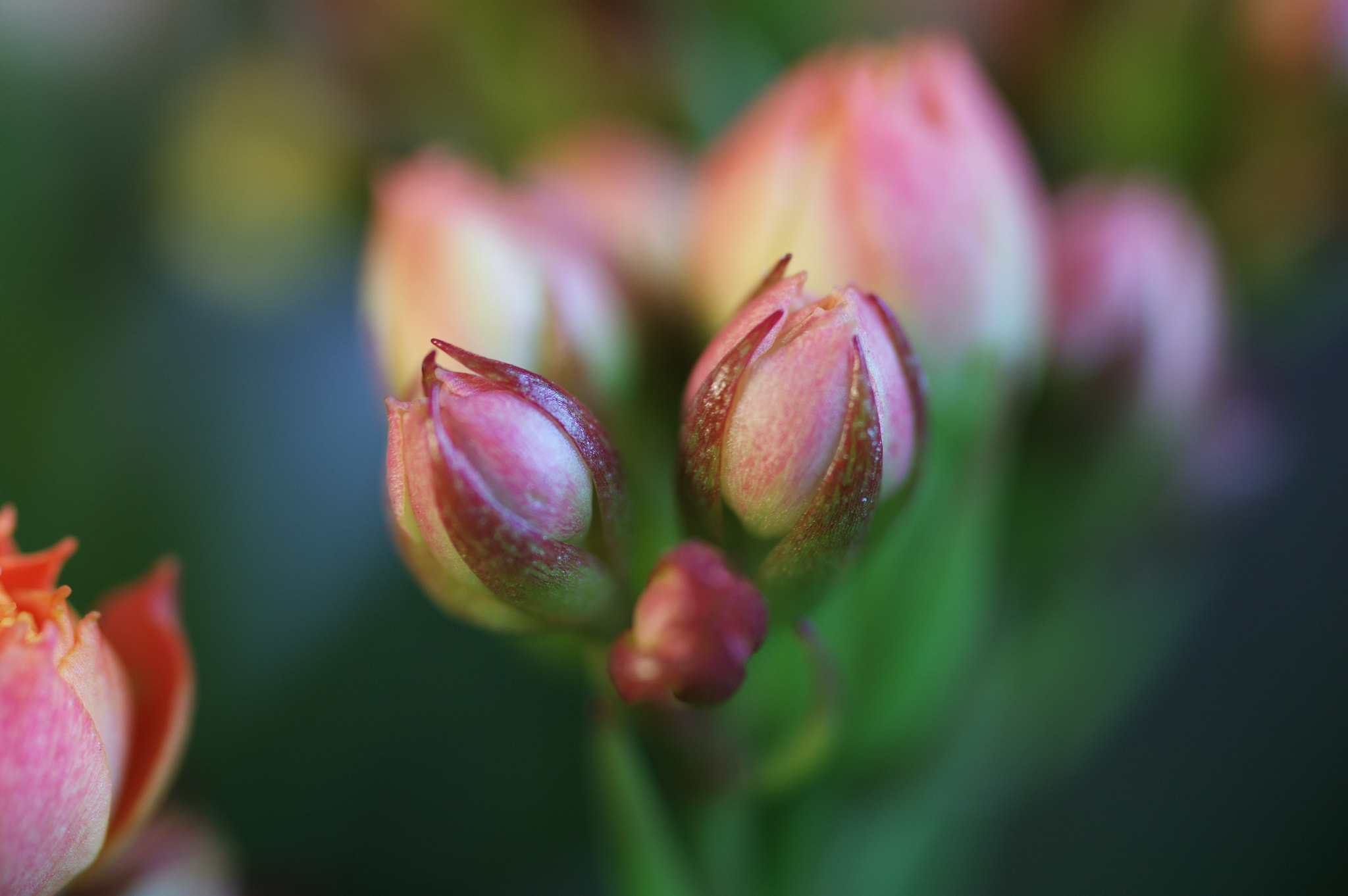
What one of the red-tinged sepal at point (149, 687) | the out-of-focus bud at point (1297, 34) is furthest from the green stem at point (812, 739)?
the out-of-focus bud at point (1297, 34)

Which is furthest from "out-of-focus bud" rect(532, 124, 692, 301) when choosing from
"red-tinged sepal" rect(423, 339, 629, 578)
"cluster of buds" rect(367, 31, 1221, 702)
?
"red-tinged sepal" rect(423, 339, 629, 578)

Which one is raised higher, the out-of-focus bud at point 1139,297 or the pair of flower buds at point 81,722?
the out-of-focus bud at point 1139,297

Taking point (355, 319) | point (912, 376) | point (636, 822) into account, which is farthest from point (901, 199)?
point (355, 319)

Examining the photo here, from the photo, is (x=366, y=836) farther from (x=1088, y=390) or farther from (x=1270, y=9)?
(x=1270, y=9)

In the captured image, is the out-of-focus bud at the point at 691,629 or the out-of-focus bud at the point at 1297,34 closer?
the out-of-focus bud at the point at 691,629

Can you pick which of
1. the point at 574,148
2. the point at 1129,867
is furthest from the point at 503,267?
the point at 1129,867

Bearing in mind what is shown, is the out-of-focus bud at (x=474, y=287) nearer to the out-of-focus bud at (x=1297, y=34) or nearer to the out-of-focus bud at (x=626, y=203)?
the out-of-focus bud at (x=626, y=203)
